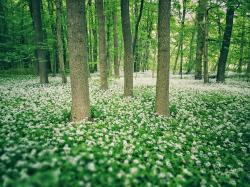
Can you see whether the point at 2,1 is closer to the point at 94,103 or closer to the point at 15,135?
the point at 94,103

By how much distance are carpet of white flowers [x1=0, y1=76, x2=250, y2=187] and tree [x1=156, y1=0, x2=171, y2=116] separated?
515 millimetres

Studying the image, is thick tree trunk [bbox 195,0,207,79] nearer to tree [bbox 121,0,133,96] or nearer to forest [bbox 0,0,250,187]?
forest [bbox 0,0,250,187]

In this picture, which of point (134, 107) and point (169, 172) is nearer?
point (169, 172)

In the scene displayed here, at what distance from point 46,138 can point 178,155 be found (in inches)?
126

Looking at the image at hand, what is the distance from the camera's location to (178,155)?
5.63m

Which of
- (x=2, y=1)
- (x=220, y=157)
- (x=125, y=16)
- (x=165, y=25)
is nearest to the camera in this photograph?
(x=220, y=157)

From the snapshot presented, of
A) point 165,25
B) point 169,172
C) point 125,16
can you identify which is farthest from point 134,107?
point 169,172

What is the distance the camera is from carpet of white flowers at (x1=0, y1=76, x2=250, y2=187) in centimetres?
405

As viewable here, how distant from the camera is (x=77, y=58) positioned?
6.88 m

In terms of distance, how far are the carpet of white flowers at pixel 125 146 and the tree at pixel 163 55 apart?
51 centimetres

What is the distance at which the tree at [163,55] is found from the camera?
25.9 ft

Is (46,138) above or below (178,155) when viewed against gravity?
above

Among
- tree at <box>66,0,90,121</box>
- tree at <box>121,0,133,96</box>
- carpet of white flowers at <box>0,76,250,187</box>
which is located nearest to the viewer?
carpet of white flowers at <box>0,76,250,187</box>

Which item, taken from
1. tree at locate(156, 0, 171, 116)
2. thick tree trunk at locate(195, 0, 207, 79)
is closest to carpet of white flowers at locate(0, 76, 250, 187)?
tree at locate(156, 0, 171, 116)
